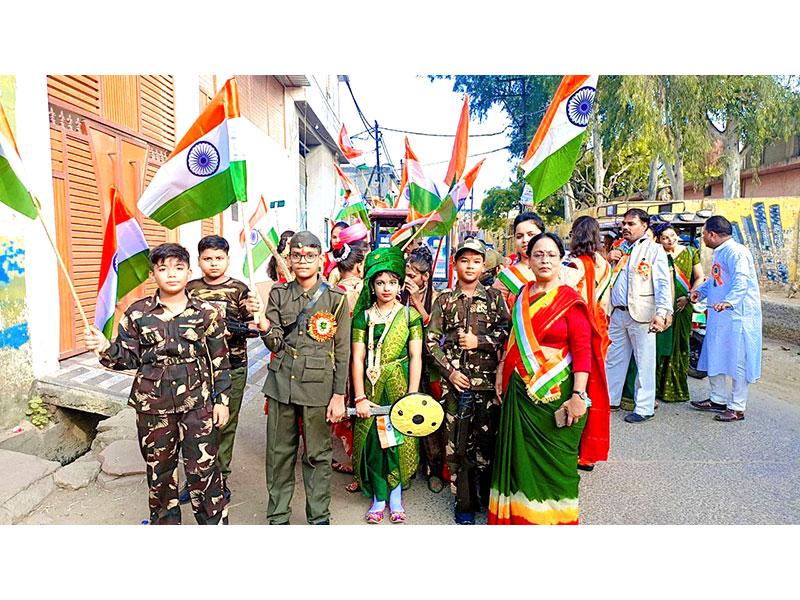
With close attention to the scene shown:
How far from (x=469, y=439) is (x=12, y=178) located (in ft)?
9.10

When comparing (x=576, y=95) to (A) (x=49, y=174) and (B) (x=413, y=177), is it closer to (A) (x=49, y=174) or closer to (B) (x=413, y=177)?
(B) (x=413, y=177)

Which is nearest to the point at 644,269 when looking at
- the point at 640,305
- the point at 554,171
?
the point at 640,305

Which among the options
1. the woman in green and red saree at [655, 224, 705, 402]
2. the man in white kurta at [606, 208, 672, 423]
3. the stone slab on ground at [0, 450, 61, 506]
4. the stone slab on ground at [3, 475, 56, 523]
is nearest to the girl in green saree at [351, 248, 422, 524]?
the stone slab on ground at [3, 475, 56, 523]

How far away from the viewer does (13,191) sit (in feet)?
8.71

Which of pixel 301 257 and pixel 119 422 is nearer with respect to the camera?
pixel 301 257

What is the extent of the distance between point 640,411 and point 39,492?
4.97 metres

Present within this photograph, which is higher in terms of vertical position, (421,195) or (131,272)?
(421,195)

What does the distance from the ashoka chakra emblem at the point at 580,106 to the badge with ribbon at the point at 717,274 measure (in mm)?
2646

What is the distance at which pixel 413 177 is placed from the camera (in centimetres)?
471

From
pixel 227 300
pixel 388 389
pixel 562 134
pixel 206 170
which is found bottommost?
pixel 388 389

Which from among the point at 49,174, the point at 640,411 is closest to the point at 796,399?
the point at 640,411

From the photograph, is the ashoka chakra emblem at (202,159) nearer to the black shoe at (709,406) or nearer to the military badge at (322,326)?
the military badge at (322,326)

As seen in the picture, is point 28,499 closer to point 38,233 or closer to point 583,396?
point 38,233

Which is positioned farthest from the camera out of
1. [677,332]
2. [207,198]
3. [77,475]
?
[677,332]
